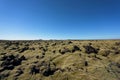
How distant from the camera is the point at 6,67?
23.5 meters

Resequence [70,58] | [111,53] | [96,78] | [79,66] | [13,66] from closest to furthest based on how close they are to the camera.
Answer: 1. [96,78]
2. [79,66]
3. [13,66]
4. [70,58]
5. [111,53]

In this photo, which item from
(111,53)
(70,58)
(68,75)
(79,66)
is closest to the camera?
(68,75)

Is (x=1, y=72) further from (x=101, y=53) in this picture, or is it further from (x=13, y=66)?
(x=101, y=53)

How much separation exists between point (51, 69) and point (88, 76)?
607 centimetres

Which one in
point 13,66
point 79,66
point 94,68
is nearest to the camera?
point 94,68

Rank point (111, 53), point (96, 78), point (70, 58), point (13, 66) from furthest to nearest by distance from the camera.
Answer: point (111, 53), point (70, 58), point (13, 66), point (96, 78)

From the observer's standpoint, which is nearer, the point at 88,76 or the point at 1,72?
Result: the point at 88,76

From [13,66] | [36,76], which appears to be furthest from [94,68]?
[13,66]

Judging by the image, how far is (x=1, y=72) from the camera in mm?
21625

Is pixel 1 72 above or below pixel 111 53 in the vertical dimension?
below

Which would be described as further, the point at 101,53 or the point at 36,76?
the point at 101,53

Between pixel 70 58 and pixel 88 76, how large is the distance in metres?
7.90

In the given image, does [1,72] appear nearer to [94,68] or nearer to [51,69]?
[51,69]

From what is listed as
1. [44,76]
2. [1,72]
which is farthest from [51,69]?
[1,72]
